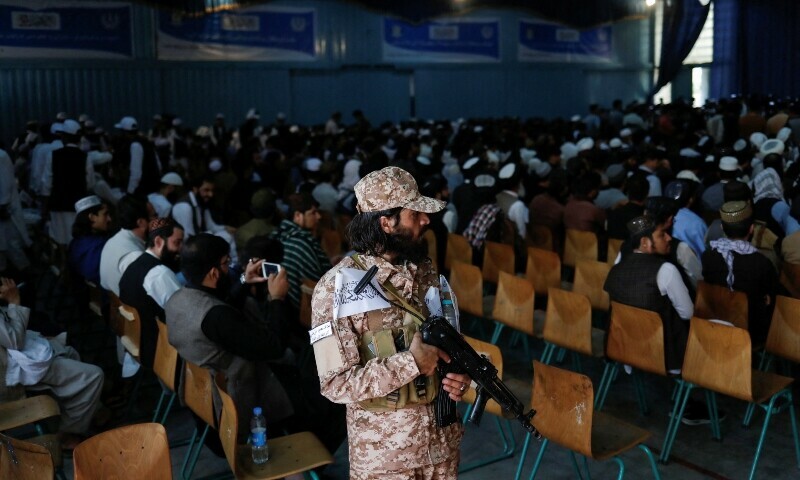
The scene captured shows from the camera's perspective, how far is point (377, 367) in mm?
2322

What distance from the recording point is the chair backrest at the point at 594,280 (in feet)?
19.4

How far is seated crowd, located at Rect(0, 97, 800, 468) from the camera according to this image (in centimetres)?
408

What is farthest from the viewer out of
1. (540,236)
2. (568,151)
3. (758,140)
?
(568,151)

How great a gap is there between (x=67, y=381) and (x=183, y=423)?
92 centimetres

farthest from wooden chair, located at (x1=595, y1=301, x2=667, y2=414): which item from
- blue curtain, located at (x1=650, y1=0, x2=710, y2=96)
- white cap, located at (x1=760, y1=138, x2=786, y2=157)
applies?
blue curtain, located at (x1=650, y1=0, x2=710, y2=96)

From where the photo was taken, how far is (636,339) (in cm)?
473

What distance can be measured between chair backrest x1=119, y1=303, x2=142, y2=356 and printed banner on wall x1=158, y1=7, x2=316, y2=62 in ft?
42.7

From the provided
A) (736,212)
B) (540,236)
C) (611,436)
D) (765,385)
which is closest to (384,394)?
(611,436)

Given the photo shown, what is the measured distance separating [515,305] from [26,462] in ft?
11.3

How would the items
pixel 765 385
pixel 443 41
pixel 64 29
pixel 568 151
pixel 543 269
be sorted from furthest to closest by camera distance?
pixel 443 41 → pixel 64 29 → pixel 568 151 → pixel 543 269 → pixel 765 385

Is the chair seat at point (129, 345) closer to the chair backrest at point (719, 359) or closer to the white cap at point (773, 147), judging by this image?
the chair backrest at point (719, 359)

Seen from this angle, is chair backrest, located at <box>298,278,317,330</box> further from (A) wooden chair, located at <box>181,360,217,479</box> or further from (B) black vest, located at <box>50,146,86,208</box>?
(B) black vest, located at <box>50,146,86,208</box>

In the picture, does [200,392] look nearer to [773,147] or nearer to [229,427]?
[229,427]

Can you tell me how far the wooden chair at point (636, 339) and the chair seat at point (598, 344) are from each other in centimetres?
12
